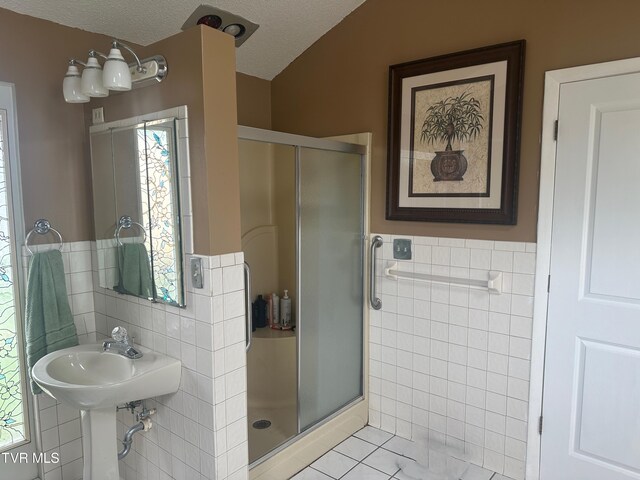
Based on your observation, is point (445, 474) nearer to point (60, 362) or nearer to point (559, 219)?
point (559, 219)

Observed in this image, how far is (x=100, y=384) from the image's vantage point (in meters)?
1.96

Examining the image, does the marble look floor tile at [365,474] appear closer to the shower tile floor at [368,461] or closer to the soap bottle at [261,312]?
the shower tile floor at [368,461]

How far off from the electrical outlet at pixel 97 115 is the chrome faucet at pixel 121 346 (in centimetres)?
104

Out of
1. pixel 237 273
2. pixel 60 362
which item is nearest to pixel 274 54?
pixel 237 273

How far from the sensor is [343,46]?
2.80 meters

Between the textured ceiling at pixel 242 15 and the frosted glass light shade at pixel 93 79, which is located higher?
the textured ceiling at pixel 242 15

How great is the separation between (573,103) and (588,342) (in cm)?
111

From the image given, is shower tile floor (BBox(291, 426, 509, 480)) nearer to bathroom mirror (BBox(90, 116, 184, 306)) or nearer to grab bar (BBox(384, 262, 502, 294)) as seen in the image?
grab bar (BBox(384, 262, 502, 294))

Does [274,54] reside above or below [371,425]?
A: above

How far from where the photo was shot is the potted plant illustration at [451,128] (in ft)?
7.66

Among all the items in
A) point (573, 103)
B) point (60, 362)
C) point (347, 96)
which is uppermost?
point (347, 96)

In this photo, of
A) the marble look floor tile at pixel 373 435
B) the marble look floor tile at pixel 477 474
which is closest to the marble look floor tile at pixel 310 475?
the marble look floor tile at pixel 373 435

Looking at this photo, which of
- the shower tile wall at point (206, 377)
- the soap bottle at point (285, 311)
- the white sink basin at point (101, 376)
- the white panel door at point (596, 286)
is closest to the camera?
the white sink basin at point (101, 376)

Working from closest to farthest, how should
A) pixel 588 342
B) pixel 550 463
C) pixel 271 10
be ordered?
1. pixel 588 342
2. pixel 550 463
3. pixel 271 10
